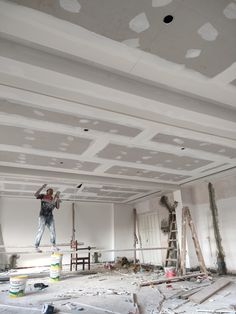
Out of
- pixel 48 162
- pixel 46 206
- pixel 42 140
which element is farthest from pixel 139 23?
pixel 46 206

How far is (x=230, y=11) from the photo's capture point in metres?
1.89

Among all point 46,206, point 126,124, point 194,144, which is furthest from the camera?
point 46,206

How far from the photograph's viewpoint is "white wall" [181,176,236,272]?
6.59 m

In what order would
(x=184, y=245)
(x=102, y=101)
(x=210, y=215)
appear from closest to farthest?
(x=102, y=101)
(x=184, y=245)
(x=210, y=215)

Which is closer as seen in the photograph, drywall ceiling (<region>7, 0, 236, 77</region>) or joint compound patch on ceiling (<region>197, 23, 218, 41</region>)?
drywall ceiling (<region>7, 0, 236, 77</region>)

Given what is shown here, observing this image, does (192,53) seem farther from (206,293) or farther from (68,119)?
(206,293)

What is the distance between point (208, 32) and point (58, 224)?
8.92 metres

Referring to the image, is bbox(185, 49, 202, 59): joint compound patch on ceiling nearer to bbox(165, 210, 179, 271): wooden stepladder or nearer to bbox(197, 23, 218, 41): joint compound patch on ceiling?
bbox(197, 23, 218, 41): joint compound patch on ceiling

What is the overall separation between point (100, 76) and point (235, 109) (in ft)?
6.74

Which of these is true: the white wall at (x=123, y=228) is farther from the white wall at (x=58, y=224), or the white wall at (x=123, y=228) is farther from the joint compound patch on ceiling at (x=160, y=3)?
the joint compound patch on ceiling at (x=160, y=3)

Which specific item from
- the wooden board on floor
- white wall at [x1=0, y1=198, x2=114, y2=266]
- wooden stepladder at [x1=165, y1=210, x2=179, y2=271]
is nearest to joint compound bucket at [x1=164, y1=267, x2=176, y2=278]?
the wooden board on floor

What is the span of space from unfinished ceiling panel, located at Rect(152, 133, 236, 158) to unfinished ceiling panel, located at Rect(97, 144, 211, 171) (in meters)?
0.52

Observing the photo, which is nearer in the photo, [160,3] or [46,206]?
[160,3]

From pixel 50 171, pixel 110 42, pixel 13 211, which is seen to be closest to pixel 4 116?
pixel 110 42
